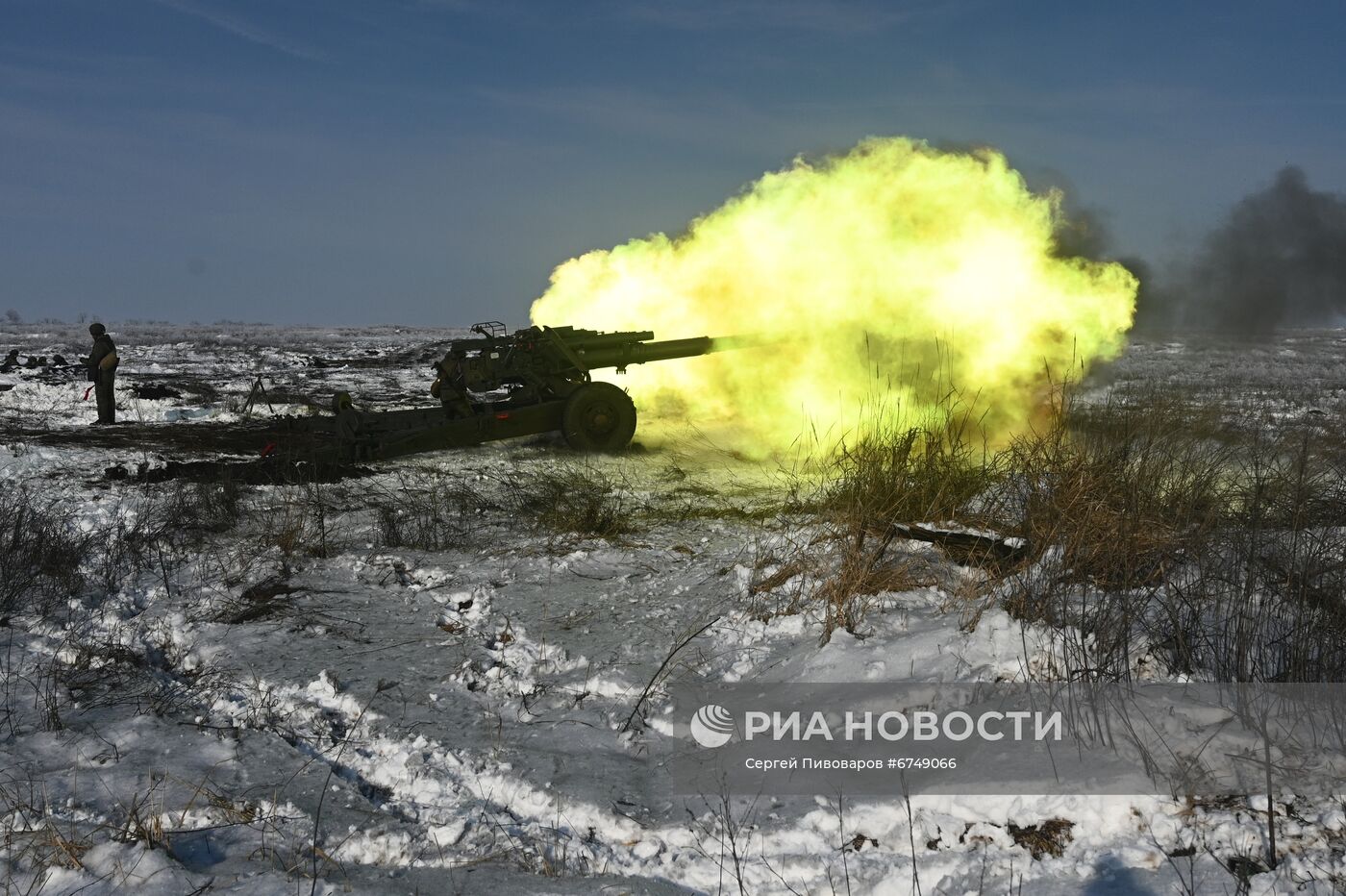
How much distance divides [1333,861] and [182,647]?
5.76 metres

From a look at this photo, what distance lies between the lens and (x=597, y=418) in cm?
1282

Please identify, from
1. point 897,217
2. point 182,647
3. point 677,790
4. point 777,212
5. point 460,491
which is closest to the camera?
point 677,790

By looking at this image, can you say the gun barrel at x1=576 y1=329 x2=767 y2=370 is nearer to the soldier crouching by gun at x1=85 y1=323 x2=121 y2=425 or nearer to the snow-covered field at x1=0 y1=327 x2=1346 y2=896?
the snow-covered field at x1=0 y1=327 x2=1346 y2=896

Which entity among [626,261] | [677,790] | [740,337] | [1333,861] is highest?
[626,261]

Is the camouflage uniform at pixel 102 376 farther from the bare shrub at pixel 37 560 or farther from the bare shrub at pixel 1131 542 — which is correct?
the bare shrub at pixel 1131 542

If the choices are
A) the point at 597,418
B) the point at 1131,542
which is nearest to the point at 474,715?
the point at 1131,542

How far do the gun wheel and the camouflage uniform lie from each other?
303 inches

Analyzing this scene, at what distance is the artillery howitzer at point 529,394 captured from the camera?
1220 centimetres

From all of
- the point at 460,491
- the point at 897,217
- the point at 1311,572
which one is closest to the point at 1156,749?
the point at 1311,572

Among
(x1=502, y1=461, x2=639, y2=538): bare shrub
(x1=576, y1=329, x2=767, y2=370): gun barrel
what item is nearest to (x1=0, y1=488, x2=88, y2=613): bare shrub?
(x1=502, y1=461, x2=639, y2=538): bare shrub

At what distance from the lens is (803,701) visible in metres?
4.75

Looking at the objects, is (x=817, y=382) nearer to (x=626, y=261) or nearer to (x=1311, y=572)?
(x=626, y=261)

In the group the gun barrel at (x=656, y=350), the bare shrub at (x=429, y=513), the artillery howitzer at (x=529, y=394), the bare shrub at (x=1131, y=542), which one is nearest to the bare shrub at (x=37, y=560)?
the bare shrub at (x=429, y=513)

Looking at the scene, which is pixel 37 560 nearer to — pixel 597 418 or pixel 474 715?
pixel 474 715
